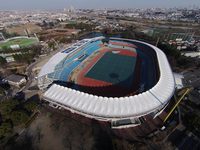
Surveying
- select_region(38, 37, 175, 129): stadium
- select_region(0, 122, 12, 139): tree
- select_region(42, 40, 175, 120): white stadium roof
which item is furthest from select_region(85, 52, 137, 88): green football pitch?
select_region(0, 122, 12, 139): tree

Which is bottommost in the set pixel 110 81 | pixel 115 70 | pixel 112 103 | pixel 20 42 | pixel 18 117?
pixel 20 42

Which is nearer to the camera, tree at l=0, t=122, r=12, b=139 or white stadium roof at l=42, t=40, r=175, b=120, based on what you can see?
white stadium roof at l=42, t=40, r=175, b=120

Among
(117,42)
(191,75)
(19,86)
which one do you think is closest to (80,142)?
(19,86)

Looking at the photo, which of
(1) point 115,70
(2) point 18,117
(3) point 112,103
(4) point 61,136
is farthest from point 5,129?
(1) point 115,70

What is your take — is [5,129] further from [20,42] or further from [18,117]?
[20,42]

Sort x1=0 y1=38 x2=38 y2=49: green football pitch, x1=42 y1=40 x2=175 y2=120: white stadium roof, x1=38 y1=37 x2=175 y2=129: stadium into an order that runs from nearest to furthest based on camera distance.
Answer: x1=42 y1=40 x2=175 y2=120: white stadium roof, x1=38 y1=37 x2=175 y2=129: stadium, x1=0 y1=38 x2=38 y2=49: green football pitch

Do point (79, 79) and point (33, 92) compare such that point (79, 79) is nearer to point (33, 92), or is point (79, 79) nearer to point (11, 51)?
point (33, 92)

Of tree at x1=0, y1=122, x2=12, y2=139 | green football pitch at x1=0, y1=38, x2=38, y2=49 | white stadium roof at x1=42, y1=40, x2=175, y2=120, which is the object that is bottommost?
green football pitch at x1=0, y1=38, x2=38, y2=49

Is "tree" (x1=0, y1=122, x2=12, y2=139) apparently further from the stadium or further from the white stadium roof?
the white stadium roof
